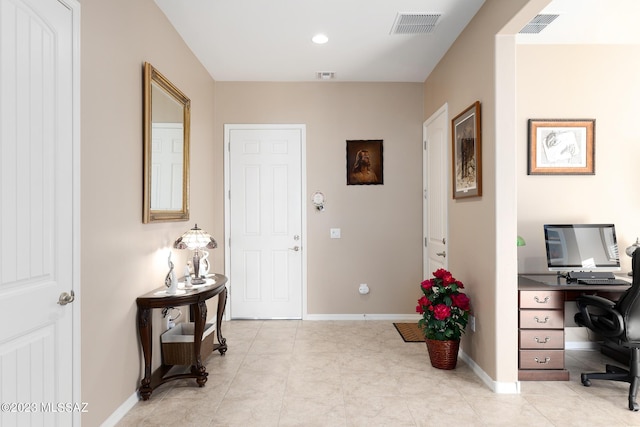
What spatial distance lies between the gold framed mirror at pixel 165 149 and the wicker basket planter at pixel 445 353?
2456 mm

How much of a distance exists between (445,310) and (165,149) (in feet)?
8.54

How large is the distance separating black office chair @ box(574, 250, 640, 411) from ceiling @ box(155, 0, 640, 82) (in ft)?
6.48

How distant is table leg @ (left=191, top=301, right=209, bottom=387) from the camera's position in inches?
114

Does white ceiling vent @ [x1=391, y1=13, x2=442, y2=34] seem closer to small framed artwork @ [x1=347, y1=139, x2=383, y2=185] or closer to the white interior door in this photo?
the white interior door

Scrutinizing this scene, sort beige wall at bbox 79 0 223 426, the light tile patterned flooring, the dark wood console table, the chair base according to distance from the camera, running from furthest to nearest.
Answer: the dark wood console table → the chair base → the light tile patterned flooring → beige wall at bbox 79 0 223 426

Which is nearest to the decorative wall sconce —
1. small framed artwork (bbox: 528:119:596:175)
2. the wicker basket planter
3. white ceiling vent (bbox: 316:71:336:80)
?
white ceiling vent (bbox: 316:71:336:80)

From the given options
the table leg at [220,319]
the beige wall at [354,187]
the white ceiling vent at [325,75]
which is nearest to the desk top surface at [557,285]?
the beige wall at [354,187]

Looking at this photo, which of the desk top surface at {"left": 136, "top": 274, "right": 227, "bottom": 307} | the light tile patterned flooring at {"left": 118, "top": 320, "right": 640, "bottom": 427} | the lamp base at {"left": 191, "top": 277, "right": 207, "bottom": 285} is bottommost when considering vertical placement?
the light tile patterned flooring at {"left": 118, "top": 320, "right": 640, "bottom": 427}

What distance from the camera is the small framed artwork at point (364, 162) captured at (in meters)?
4.82

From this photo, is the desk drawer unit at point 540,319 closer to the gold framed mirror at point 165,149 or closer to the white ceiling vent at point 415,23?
the white ceiling vent at point 415,23

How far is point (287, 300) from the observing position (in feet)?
15.7

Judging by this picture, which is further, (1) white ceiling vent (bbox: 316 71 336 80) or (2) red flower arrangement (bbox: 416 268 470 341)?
(1) white ceiling vent (bbox: 316 71 336 80)
